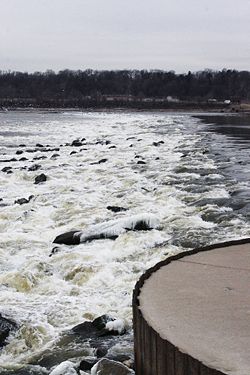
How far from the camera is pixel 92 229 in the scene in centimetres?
941

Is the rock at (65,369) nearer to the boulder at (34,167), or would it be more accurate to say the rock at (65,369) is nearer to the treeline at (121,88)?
the boulder at (34,167)

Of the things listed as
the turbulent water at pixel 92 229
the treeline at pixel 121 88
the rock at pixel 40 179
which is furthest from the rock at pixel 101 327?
the treeline at pixel 121 88

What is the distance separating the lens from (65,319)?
243 inches

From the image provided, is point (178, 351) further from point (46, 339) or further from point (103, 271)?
point (103, 271)

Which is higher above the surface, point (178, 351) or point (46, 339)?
point (178, 351)

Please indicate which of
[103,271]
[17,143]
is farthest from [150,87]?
[103,271]

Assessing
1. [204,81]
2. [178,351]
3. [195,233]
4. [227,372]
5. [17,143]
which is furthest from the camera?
[204,81]

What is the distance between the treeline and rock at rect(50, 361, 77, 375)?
11700 centimetres

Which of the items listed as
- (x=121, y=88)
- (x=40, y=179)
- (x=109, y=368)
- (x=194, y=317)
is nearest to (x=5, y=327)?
(x=109, y=368)

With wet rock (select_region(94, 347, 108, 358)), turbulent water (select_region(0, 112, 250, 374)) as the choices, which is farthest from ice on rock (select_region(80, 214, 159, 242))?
wet rock (select_region(94, 347, 108, 358))

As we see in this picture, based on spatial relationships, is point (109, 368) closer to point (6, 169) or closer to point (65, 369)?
point (65, 369)

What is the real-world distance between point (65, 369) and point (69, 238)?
436 cm

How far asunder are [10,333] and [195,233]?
4.34 meters

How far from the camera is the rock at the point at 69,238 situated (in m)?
9.03
